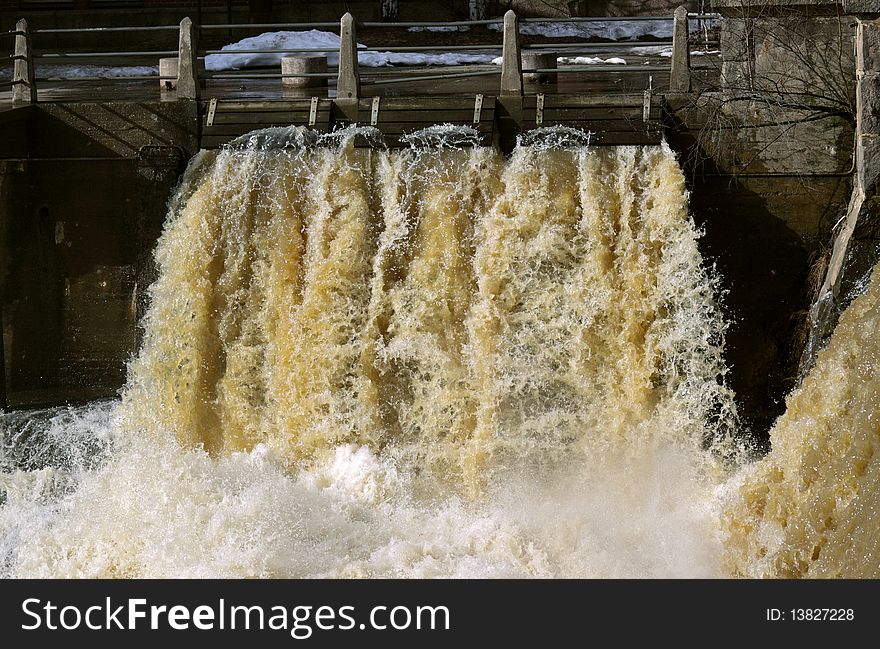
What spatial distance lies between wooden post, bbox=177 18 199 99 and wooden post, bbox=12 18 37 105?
5.45ft

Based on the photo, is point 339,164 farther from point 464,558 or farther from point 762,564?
point 762,564

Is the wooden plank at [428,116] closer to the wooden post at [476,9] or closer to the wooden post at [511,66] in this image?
the wooden post at [511,66]

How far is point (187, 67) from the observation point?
43.3ft

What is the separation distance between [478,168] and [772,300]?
329 centimetres

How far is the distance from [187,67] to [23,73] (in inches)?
72.2

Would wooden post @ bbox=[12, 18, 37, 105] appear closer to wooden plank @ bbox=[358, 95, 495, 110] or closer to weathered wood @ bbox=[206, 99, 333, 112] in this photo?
weathered wood @ bbox=[206, 99, 333, 112]

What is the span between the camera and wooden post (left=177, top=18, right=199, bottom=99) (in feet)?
43.1

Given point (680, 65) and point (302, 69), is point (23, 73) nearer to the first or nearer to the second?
point (302, 69)

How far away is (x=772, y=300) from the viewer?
12.4 metres

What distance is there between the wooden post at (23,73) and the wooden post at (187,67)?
5.45 feet

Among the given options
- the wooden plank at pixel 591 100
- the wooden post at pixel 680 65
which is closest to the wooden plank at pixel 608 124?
the wooden plank at pixel 591 100

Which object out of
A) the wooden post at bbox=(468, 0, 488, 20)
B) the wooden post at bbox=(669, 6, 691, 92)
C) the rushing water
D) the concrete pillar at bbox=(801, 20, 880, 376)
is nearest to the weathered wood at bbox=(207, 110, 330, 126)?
the rushing water

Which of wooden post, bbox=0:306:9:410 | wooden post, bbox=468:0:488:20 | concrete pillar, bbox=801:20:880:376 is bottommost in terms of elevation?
wooden post, bbox=0:306:9:410

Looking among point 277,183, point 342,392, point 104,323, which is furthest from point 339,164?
point 104,323
